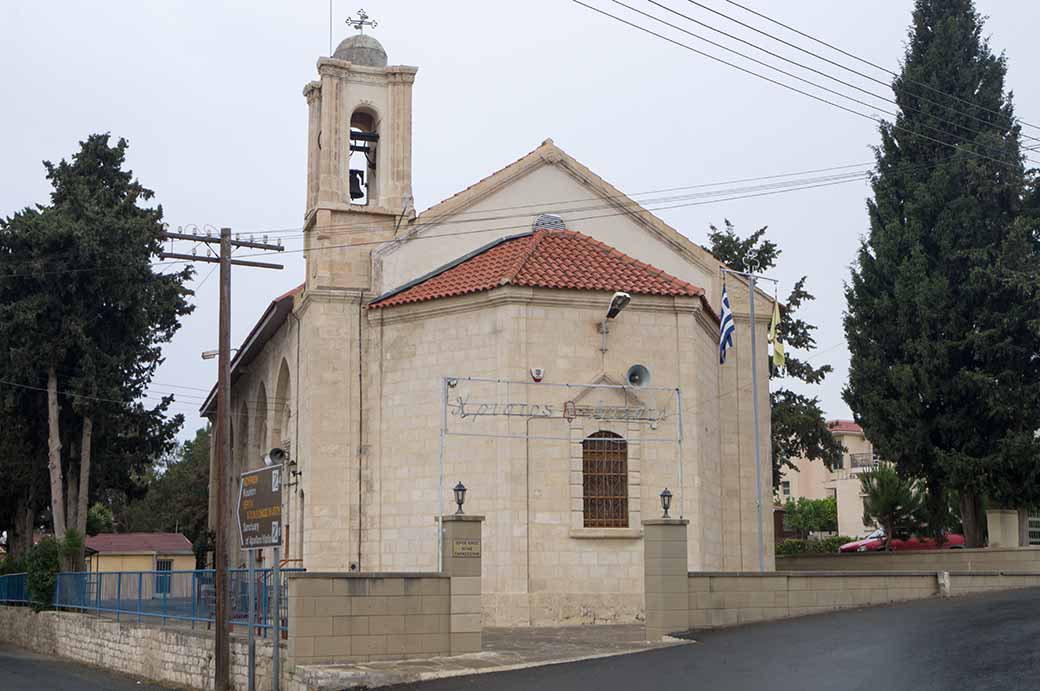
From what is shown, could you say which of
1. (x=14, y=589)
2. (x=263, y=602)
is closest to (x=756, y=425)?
(x=263, y=602)

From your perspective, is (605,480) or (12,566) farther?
(12,566)

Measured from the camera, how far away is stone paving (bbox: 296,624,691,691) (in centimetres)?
1631

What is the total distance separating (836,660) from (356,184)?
57.5 feet

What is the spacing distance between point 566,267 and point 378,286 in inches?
176

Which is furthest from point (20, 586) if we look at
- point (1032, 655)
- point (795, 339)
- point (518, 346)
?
point (1032, 655)

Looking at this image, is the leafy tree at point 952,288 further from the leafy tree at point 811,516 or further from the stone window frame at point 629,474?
the leafy tree at point 811,516

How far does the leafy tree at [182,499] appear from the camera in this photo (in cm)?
7812

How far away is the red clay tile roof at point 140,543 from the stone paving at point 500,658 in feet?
161

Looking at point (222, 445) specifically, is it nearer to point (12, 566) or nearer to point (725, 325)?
point (725, 325)

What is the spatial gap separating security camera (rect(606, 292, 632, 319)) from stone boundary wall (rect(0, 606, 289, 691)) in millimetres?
10268

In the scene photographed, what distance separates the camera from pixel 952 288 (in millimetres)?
34656

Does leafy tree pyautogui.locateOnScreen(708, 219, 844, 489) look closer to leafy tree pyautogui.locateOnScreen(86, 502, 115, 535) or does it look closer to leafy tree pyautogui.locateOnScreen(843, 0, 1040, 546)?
leafy tree pyautogui.locateOnScreen(843, 0, 1040, 546)

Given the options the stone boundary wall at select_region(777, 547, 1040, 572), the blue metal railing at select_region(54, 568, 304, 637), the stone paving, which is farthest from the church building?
the stone boundary wall at select_region(777, 547, 1040, 572)

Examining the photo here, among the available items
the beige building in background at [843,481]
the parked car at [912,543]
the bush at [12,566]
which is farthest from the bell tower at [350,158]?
the beige building in background at [843,481]
